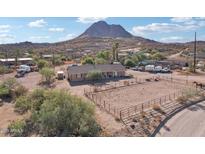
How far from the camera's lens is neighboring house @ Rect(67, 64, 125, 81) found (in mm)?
31844

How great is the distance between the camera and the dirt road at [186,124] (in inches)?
616

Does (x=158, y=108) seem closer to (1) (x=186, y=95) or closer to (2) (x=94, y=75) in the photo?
(1) (x=186, y=95)

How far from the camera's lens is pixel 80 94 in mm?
24438

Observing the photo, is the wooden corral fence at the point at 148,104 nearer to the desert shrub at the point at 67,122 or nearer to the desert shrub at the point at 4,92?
the desert shrub at the point at 67,122

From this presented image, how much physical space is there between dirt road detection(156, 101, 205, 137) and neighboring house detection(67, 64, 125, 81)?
14649 mm

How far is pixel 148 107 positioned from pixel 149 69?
786 inches

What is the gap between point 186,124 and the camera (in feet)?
56.2

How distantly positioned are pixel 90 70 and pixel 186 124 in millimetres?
17586

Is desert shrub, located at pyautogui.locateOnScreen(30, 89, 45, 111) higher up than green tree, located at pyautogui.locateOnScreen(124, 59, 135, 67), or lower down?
lower down

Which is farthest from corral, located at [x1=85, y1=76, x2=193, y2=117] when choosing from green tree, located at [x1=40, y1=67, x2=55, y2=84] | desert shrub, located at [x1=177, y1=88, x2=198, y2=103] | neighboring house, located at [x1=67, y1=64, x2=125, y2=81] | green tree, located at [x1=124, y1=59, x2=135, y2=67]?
green tree, located at [x1=124, y1=59, x2=135, y2=67]

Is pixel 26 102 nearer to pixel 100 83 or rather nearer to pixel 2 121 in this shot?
pixel 2 121

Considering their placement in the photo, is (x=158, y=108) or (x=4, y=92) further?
(x=4, y=92)

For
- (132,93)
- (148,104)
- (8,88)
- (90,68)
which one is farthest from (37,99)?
(90,68)

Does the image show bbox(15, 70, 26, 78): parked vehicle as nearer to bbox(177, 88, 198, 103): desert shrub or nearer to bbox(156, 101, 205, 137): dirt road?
bbox(177, 88, 198, 103): desert shrub
